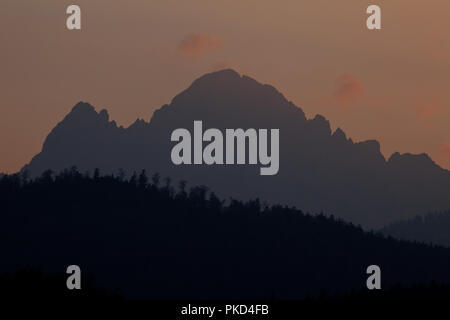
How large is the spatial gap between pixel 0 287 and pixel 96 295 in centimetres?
1876

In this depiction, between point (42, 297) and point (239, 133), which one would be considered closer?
point (239, 133)

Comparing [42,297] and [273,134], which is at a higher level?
[273,134]

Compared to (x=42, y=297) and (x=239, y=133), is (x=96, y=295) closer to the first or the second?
(x=42, y=297)
